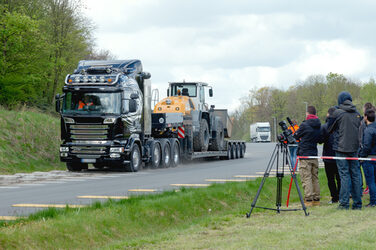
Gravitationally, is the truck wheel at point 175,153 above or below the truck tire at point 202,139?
below

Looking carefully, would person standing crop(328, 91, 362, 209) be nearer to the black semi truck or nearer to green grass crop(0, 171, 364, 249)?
green grass crop(0, 171, 364, 249)

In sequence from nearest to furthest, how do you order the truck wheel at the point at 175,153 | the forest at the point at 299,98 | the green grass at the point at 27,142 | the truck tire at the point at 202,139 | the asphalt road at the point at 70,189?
the asphalt road at the point at 70,189 → the green grass at the point at 27,142 → the truck wheel at the point at 175,153 → the truck tire at the point at 202,139 → the forest at the point at 299,98

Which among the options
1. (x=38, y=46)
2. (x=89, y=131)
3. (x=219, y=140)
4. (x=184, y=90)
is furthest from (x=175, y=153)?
(x=38, y=46)

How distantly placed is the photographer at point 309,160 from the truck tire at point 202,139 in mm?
15987

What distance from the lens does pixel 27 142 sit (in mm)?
25266

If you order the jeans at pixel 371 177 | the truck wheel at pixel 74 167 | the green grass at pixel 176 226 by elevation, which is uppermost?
the jeans at pixel 371 177

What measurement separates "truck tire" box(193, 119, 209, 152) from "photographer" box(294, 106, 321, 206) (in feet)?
52.4

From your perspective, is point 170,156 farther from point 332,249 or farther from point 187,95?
point 332,249

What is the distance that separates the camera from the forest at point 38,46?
107 feet

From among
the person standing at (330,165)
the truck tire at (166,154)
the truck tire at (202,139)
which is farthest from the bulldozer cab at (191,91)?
the person standing at (330,165)

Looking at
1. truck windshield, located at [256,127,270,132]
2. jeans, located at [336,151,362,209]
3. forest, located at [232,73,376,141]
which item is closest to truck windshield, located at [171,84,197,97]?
jeans, located at [336,151,362,209]

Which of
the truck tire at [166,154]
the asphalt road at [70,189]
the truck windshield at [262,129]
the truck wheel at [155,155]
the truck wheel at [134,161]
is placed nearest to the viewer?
the asphalt road at [70,189]

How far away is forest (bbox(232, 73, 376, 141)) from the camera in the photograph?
305ft

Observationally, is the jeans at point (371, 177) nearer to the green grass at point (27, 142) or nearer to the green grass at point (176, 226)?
the green grass at point (176, 226)
